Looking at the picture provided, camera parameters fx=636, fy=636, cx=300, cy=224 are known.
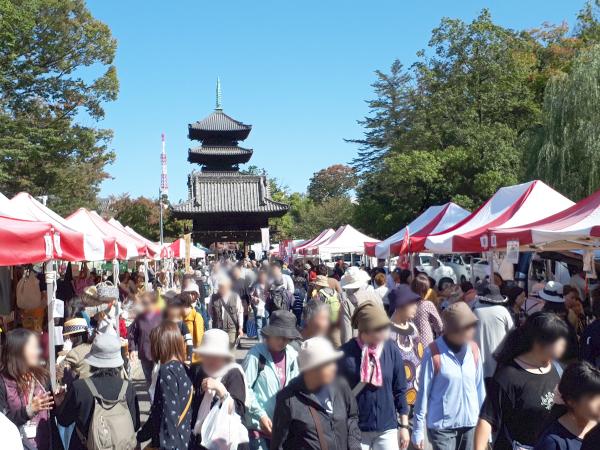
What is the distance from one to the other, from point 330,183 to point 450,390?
80.0 meters

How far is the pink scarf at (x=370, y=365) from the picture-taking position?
153 inches

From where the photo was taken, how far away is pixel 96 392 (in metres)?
3.76

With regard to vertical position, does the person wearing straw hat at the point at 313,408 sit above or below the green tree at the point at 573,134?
below

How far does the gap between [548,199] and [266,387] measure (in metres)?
7.99

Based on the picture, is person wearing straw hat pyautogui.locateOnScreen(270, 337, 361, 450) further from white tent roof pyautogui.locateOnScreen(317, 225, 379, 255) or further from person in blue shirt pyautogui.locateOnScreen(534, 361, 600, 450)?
white tent roof pyautogui.locateOnScreen(317, 225, 379, 255)

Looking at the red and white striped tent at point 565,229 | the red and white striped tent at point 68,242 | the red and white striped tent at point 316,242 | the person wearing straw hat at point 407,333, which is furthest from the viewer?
the red and white striped tent at point 316,242

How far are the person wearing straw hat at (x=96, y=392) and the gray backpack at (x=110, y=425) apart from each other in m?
0.01

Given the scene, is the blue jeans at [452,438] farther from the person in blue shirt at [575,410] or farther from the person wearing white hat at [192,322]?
the person wearing white hat at [192,322]

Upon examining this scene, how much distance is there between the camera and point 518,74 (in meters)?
34.5

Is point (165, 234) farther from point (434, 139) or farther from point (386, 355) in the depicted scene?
A: point (386, 355)

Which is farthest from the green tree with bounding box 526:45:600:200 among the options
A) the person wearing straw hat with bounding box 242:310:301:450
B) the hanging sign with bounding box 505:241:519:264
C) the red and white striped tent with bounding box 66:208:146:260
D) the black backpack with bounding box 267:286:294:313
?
the person wearing straw hat with bounding box 242:310:301:450

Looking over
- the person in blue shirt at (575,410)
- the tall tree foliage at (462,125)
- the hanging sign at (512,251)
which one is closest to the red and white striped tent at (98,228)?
the hanging sign at (512,251)

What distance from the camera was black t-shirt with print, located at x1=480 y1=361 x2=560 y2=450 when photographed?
3.16 m

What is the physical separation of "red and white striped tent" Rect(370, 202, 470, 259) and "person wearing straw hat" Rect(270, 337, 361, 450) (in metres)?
10.9
